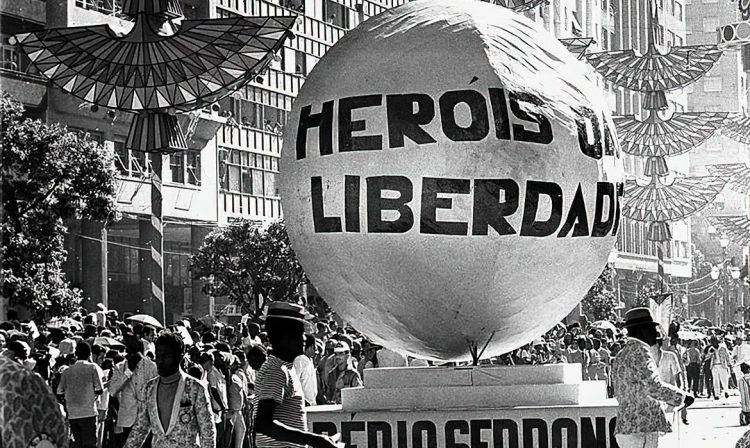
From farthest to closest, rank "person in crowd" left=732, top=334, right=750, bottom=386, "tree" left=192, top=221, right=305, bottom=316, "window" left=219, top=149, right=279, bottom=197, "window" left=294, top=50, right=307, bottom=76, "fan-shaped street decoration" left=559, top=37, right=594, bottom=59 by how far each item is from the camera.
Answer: "window" left=294, top=50, right=307, bottom=76 → "window" left=219, top=149, right=279, bottom=197 → "tree" left=192, top=221, right=305, bottom=316 → "fan-shaped street decoration" left=559, top=37, right=594, bottom=59 → "person in crowd" left=732, top=334, right=750, bottom=386

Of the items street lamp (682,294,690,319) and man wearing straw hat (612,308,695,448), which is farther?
street lamp (682,294,690,319)

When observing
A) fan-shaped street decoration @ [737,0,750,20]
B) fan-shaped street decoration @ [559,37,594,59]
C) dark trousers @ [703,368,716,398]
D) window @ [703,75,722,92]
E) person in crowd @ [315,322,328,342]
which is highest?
window @ [703,75,722,92]

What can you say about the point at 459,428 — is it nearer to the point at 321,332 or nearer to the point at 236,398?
the point at 236,398

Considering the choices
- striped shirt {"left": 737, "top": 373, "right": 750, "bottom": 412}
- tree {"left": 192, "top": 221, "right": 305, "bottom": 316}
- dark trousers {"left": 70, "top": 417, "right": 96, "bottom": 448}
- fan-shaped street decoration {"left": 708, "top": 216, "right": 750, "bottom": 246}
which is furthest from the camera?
fan-shaped street decoration {"left": 708, "top": 216, "right": 750, "bottom": 246}

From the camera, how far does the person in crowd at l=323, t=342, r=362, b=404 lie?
802 inches

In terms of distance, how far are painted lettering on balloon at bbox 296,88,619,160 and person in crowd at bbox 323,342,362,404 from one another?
34.7ft

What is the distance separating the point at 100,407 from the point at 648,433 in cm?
853

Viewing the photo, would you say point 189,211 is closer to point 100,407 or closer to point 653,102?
point 653,102

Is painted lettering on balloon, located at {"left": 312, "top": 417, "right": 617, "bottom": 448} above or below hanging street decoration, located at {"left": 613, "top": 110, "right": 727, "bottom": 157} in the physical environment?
below

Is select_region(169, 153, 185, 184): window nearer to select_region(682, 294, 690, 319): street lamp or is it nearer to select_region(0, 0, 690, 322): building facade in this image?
select_region(0, 0, 690, 322): building facade

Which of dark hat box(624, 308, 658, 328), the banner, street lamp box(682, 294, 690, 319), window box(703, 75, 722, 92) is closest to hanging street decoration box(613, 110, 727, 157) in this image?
dark hat box(624, 308, 658, 328)

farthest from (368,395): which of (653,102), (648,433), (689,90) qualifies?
(689,90)

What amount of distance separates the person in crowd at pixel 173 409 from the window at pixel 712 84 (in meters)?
118

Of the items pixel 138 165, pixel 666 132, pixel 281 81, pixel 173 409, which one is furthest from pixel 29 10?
pixel 173 409
